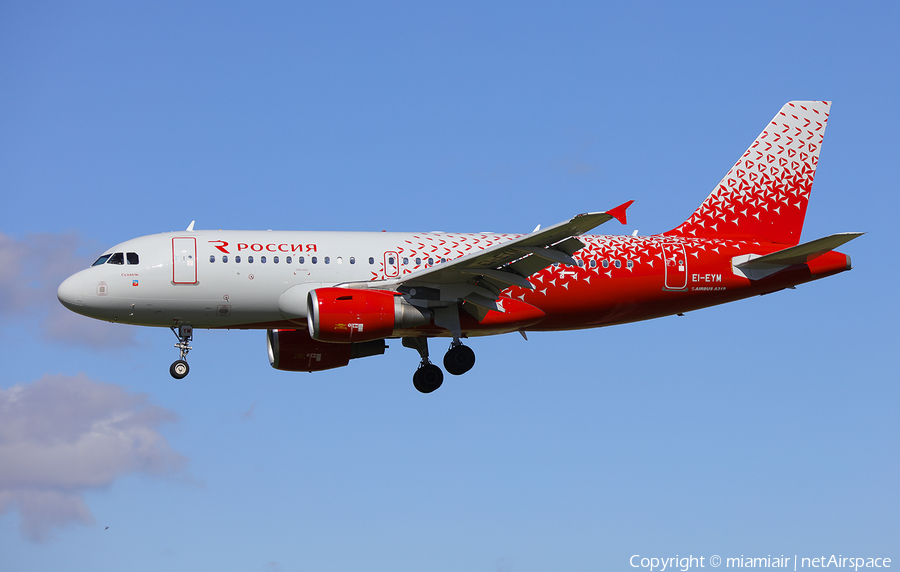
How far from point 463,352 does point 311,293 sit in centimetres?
561

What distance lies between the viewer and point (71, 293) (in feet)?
107

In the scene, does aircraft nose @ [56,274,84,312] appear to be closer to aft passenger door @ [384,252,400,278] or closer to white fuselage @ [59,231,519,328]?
white fuselage @ [59,231,519,328]

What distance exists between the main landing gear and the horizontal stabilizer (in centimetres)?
912

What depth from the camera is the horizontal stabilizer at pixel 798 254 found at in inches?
1312

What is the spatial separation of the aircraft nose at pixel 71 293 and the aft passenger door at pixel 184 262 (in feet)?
9.10

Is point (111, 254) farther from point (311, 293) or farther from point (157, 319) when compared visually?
point (311, 293)

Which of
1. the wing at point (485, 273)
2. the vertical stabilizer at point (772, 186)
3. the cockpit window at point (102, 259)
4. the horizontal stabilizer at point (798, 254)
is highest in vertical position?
the vertical stabilizer at point (772, 186)

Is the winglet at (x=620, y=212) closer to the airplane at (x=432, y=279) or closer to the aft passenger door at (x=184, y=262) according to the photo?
the airplane at (x=432, y=279)

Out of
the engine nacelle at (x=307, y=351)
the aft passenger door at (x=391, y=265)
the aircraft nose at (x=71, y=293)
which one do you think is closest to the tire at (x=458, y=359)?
the engine nacelle at (x=307, y=351)

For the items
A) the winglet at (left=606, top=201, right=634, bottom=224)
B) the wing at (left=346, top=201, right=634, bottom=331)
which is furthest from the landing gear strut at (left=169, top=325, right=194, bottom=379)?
the winglet at (left=606, top=201, right=634, bottom=224)

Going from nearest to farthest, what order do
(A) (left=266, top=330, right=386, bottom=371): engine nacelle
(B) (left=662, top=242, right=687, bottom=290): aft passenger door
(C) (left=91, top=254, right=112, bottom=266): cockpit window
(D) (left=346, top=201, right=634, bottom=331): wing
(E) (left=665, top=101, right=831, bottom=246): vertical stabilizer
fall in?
(D) (left=346, top=201, right=634, bottom=331): wing, (C) (left=91, top=254, right=112, bottom=266): cockpit window, (B) (left=662, top=242, right=687, bottom=290): aft passenger door, (A) (left=266, top=330, right=386, bottom=371): engine nacelle, (E) (left=665, top=101, right=831, bottom=246): vertical stabilizer

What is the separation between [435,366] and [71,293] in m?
11.5

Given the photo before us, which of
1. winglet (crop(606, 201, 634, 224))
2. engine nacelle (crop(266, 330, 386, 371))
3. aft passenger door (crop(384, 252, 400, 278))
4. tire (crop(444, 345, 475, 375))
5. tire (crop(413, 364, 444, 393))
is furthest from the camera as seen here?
engine nacelle (crop(266, 330, 386, 371))

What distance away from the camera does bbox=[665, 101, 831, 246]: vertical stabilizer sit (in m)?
37.8
